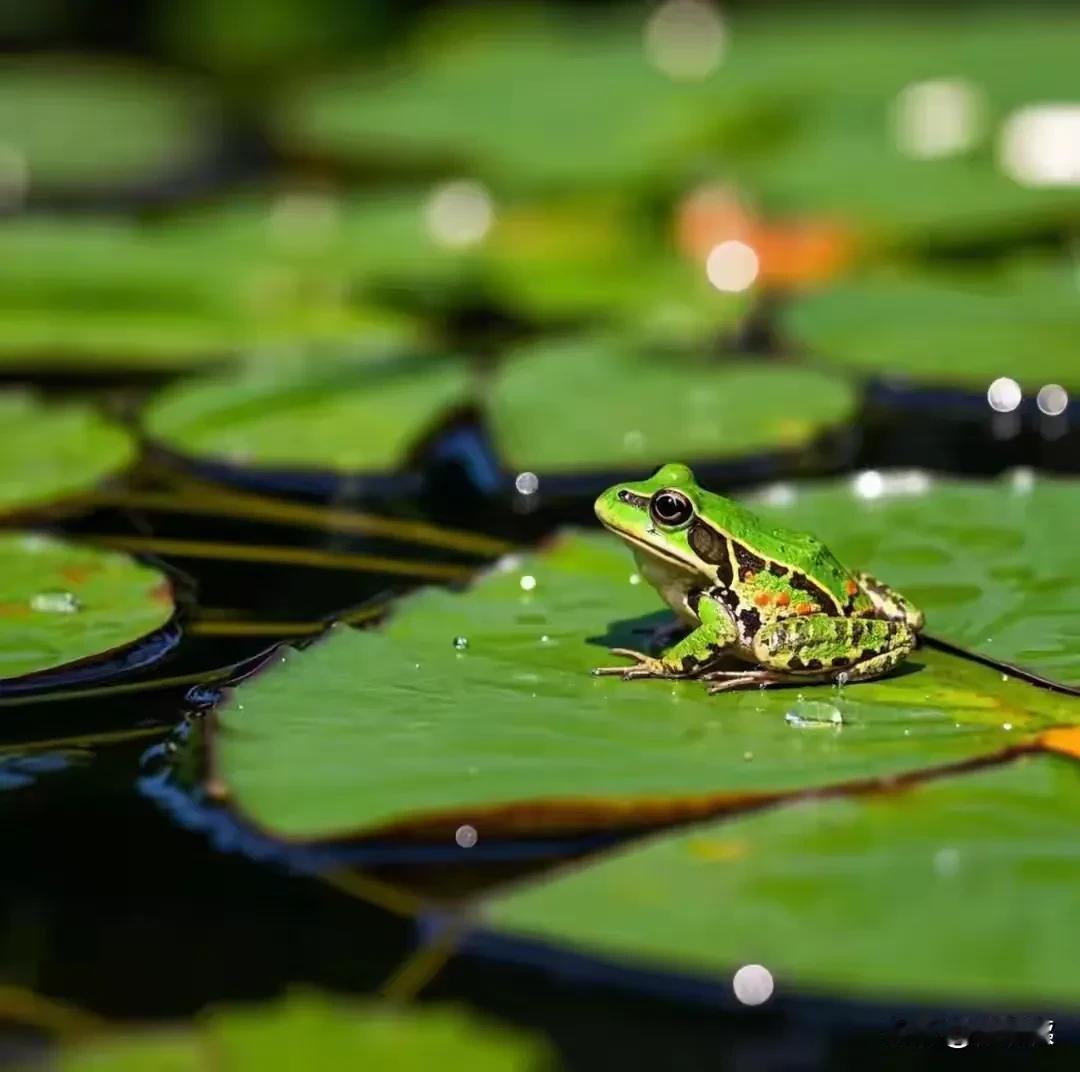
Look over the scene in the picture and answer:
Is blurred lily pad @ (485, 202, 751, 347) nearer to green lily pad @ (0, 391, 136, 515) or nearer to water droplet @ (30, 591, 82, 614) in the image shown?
green lily pad @ (0, 391, 136, 515)

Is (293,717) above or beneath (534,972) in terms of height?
above

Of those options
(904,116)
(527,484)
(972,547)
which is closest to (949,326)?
(527,484)

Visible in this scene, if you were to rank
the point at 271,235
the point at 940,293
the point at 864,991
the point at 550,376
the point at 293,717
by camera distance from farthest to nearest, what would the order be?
the point at 271,235, the point at 940,293, the point at 550,376, the point at 293,717, the point at 864,991

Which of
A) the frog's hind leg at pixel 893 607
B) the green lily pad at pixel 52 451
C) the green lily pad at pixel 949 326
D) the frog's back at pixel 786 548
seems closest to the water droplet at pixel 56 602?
the green lily pad at pixel 52 451

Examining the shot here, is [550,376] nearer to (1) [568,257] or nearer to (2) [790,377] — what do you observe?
(2) [790,377]

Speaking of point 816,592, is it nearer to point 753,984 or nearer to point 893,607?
point 893,607

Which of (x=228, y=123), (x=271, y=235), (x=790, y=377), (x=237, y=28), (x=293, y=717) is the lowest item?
(x=293, y=717)

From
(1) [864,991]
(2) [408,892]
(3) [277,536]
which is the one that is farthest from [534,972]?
(3) [277,536]
